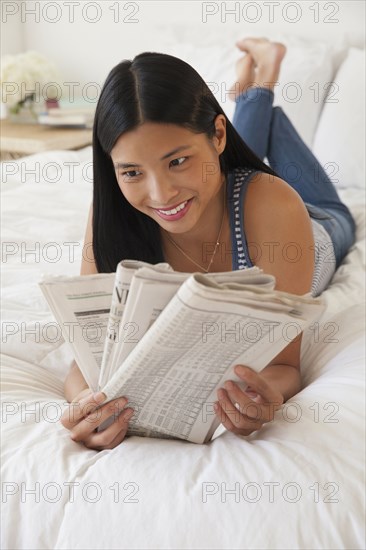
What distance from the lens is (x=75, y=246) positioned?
160cm

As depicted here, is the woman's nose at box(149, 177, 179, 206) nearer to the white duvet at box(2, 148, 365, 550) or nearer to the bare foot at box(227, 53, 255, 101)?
the white duvet at box(2, 148, 365, 550)

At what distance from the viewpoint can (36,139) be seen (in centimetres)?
264

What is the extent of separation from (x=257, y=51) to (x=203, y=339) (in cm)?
152

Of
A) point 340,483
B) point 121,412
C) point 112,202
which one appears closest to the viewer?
point 340,483

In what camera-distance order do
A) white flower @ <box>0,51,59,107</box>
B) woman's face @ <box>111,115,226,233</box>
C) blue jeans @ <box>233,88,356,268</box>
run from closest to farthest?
woman's face @ <box>111,115,226,233</box> → blue jeans @ <box>233,88,356,268</box> → white flower @ <box>0,51,59,107</box>

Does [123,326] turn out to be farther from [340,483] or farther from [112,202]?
[112,202]

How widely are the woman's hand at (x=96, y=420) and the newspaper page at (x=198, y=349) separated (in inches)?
0.6

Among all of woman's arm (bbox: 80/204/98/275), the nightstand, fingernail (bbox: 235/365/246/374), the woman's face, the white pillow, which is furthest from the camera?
the nightstand

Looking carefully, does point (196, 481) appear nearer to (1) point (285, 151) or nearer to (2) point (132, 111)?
(2) point (132, 111)

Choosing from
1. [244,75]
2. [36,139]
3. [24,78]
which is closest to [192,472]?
[244,75]

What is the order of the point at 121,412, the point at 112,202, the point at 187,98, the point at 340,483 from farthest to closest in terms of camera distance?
1. the point at 112,202
2. the point at 187,98
3. the point at 121,412
4. the point at 340,483

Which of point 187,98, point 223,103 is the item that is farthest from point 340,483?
point 223,103

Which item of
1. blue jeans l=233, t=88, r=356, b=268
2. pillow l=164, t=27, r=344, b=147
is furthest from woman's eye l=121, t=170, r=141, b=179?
pillow l=164, t=27, r=344, b=147

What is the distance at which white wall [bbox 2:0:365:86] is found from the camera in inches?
98.5
